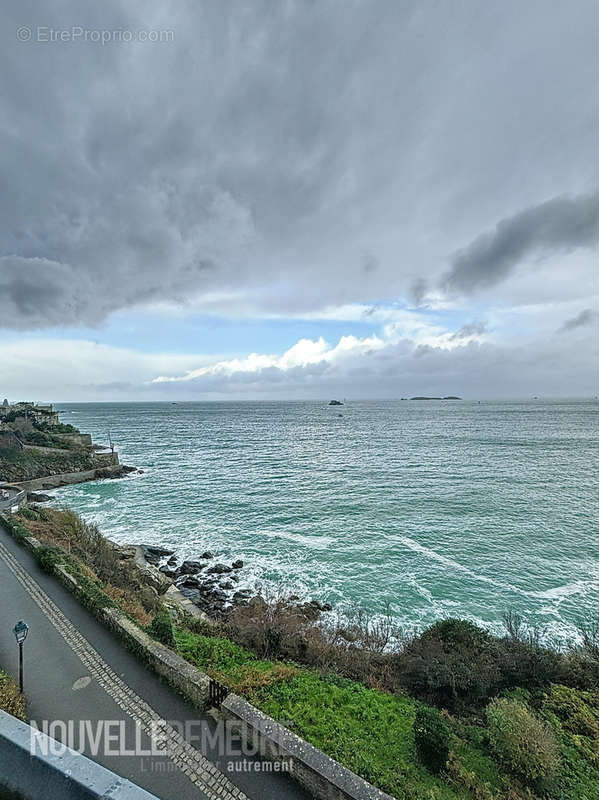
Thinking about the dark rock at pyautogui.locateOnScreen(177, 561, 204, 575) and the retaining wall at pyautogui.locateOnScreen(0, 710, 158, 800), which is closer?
the retaining wall at pyautogui.locateOnScreen(0, 710, 158, 800)

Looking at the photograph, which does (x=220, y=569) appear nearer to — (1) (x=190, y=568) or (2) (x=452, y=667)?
(1) (x=190, y=568)

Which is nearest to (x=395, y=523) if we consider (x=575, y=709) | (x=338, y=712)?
(x=575, y=709)

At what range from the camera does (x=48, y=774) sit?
6.20 metres

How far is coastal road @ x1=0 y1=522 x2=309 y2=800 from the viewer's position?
7840mm

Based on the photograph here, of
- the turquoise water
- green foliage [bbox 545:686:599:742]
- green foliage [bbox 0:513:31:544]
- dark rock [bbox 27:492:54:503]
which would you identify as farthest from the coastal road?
dark rock [bbox 27:492:54:503]

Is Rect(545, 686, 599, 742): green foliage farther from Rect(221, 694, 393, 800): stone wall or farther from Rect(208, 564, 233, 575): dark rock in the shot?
Rect(208, 564, 233, 575): dark rock

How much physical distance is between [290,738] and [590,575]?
23109 millimetres

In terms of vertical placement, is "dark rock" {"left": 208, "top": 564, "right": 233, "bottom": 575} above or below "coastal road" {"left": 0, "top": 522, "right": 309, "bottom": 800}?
below

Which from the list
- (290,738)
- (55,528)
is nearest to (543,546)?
(290,738)

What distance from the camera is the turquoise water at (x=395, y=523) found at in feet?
69.0

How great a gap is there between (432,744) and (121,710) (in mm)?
8024

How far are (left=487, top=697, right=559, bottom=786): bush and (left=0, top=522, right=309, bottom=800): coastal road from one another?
490 centimetres

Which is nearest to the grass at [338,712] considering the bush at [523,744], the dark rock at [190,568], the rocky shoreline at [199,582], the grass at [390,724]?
the grass at [390,724]

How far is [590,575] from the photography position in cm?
2230
